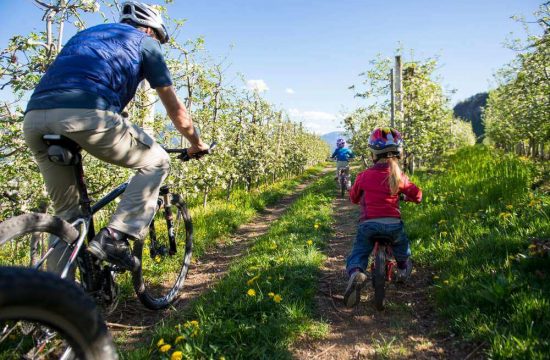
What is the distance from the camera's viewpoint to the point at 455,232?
4.54 metres

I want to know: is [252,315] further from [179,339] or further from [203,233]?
[203,233]

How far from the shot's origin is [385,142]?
12.0ft

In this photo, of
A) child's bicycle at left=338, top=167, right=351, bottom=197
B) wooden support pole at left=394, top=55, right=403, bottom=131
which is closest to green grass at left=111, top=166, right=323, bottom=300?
child's bicycle at left=338, top=167, right=351, bottom=197

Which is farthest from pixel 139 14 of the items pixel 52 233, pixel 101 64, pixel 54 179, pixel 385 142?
pixel 385 142

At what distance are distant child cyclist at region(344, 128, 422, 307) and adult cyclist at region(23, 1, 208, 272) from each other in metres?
1.98

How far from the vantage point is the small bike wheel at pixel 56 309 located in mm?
1207

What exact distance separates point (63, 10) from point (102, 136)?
9.06 feet

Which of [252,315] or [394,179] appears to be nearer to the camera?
[252,315]

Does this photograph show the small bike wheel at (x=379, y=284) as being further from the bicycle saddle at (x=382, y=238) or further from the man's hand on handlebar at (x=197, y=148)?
the man's hand on handlebar at (x=197, y=148)

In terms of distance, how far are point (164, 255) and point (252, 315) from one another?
1.32 metres

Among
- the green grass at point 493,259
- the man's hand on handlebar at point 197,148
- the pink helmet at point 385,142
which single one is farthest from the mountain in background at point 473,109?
the man's hand on handlebar at point 197,148

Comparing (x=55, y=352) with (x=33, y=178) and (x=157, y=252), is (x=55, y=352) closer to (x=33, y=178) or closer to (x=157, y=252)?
(x=157, y=252)

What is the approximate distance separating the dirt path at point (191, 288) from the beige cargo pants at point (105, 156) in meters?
1.08

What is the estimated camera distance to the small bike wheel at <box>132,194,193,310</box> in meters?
3.46
